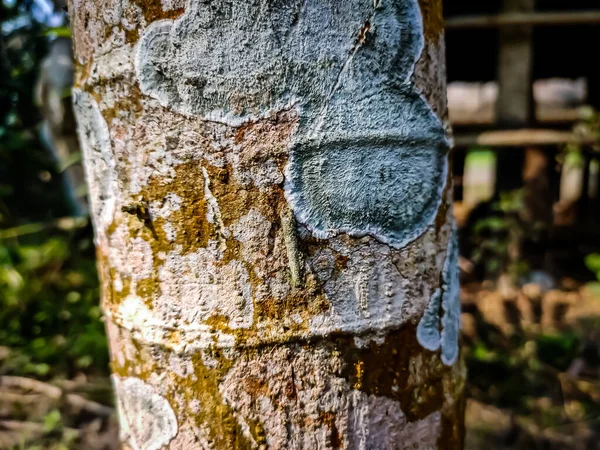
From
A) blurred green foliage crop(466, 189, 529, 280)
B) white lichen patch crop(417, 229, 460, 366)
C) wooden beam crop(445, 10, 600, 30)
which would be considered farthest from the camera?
blurred green foliage crop(466, 189, 529, 280)

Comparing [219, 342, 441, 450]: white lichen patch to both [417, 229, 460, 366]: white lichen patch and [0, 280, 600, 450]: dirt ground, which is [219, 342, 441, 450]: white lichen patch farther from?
[0, 280, 600, 450]: dirt ground

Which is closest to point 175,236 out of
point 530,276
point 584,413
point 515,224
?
point 584,413

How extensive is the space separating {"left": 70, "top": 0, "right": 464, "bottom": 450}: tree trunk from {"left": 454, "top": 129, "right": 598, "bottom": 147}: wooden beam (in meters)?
2.05

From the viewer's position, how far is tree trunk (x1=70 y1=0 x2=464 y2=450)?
54 cm

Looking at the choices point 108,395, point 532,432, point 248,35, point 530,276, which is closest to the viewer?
point 248,35

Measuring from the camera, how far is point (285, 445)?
1.98ft

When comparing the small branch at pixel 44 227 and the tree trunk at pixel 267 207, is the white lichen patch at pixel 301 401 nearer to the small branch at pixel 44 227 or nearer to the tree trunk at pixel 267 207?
the tree trunk at pixel 267 207

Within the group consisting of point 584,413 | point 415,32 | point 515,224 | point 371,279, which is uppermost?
point 415,32

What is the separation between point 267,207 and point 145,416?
0.33 metres

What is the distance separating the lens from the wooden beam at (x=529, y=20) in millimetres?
2494

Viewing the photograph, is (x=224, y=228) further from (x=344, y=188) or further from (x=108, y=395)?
(x=108, y=395)

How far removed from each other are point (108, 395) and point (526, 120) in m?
2.43

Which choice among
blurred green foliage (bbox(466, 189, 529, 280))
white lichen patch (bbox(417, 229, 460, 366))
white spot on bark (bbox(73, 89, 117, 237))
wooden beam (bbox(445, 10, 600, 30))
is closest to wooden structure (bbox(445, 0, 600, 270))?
wooden beam (bbox(445, 10, 600, 30))

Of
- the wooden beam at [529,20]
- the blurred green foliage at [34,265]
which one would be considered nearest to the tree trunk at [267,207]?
the blurred green foliage at [34,265]
